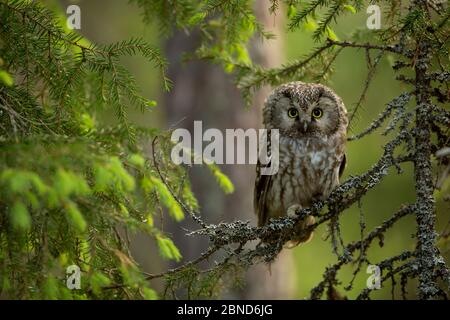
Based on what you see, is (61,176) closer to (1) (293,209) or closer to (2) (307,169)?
(1) (293,209)

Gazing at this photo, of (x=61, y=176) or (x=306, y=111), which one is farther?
(x=306, y=111)

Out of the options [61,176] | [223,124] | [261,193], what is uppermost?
[223,124]

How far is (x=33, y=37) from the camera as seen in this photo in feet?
10.0

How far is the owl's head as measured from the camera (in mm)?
4113

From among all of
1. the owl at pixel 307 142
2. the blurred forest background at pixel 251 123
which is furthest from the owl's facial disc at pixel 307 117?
the blurred forest background at pixel 251 123

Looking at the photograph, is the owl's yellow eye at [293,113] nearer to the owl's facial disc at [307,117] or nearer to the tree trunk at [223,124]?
the owl's facial disc at [307,117]

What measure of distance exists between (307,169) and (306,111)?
0.43 metres

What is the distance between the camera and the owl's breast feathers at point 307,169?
13.8ft

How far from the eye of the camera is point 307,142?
423 centimetres

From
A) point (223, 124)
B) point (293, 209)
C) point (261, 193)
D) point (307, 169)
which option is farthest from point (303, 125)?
point (223, 124)

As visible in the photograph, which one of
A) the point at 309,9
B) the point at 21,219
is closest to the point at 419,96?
the point at 309,9

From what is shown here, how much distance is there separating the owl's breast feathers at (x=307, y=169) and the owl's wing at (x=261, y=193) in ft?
0.35

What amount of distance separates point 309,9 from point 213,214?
3.98 metres
